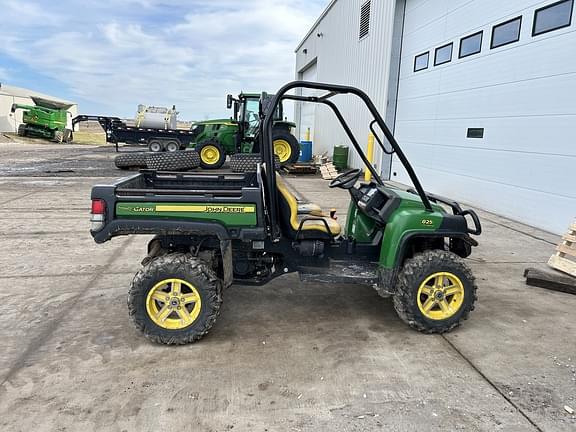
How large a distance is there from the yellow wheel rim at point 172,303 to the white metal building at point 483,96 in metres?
5.56

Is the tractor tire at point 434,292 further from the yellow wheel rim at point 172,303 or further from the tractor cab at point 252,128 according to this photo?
the tractor cab at point 252,128

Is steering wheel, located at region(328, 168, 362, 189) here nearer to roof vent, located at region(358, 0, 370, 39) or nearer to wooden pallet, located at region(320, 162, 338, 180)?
wooden pallet, located at region(320, 162, 338, 180)

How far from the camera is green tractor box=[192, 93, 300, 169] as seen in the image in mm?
13227

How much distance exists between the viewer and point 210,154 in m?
13.6

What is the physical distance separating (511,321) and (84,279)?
3861 mm

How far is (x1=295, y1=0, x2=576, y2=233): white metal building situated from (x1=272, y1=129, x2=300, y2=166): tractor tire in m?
2.16

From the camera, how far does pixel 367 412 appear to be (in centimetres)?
229

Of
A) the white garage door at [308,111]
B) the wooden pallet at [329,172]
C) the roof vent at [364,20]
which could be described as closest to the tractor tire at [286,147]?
the wooden pallet at [329,172]

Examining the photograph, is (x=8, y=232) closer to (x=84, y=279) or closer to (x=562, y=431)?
(x=84, y=279)

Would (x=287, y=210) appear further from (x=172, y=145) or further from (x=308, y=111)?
(x=308, y=111)

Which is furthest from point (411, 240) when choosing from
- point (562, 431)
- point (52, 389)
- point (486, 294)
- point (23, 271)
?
point (23, 271)

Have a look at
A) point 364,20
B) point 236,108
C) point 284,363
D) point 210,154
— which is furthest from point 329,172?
point 284,363

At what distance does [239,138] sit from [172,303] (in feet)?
36.7

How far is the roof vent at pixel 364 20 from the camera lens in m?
13.1
